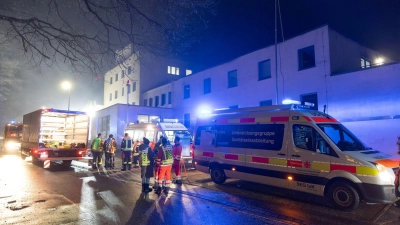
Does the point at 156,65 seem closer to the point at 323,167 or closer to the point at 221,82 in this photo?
the point at 221,82

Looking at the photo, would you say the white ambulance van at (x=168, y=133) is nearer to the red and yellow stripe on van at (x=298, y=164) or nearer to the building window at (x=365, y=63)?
the red and yellow stripe on van at (x=298, y=164)

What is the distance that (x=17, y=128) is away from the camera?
890 inches

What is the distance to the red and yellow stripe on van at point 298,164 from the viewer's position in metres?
5.83

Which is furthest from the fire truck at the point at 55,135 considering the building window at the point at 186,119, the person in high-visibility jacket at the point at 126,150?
the building window at the point at 186,119

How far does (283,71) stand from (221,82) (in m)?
6.24

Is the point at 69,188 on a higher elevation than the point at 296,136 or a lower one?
lower

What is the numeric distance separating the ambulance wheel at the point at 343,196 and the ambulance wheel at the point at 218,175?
359 cm

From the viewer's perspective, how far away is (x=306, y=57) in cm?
1590

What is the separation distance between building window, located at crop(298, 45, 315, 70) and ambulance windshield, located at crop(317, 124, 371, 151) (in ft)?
30.6

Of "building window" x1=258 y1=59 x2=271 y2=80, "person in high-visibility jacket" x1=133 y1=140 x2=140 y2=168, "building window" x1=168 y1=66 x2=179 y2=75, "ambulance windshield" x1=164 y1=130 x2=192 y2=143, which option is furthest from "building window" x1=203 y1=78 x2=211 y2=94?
"building window" x1=168 y1=66 x2=179 y2=75

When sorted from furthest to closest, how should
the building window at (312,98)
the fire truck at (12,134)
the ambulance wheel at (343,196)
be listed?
the fire truck at (12,134), the building window at (312,98), the ambulance wheel at (343,196)

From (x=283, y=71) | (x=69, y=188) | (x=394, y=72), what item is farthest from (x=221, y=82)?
(x=69, y=188)

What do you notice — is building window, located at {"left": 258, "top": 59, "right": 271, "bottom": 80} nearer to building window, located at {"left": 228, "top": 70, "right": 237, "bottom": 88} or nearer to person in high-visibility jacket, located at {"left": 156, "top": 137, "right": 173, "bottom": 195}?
building window, located at {"left": 228, "top": 70, "right": 237, "bottom": 88}

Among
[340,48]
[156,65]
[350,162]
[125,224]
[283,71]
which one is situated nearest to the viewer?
[125,224]
